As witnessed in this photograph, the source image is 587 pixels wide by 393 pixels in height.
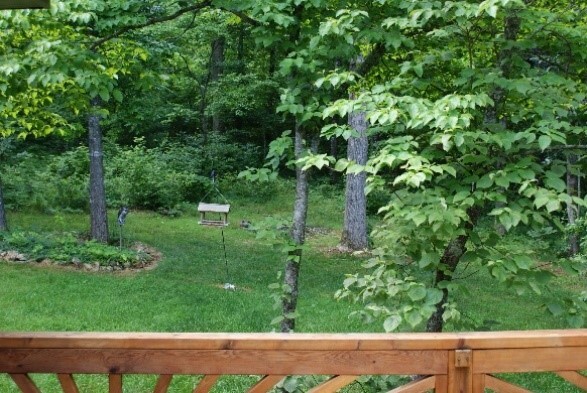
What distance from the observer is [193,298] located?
8023 mm

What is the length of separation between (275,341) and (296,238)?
183 centimetres

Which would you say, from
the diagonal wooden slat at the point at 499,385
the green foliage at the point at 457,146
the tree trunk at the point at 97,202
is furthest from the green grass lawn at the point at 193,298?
the diagonal wooden slat at the point at 499,385

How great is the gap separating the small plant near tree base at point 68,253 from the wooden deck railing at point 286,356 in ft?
26.1

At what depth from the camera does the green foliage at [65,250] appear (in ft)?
32.2

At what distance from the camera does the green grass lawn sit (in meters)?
6.68

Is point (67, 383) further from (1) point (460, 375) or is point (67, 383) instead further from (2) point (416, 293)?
(2) point (416, 293)

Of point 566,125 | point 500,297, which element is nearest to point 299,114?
point 566,125

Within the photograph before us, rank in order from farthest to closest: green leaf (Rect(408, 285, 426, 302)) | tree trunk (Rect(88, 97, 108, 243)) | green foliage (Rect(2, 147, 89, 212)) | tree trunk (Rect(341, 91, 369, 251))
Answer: green foliage (Rect(2, 147, 89, 212)) → tree trunk (Rect(341, 91, 369, 251)) → tree trunk (Rect(88, 97, 108, 243)) → green leaf (Rect(408, 285, 426, 302))

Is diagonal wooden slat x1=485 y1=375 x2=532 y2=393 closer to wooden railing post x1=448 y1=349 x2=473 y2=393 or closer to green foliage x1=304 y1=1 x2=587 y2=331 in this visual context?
wooden railing post x1=448 y1=349 x2=473 y2=393

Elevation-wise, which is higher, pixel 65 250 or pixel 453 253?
pixel 453 253

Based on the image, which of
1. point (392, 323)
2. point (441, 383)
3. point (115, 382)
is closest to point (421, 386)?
point (441, 383)

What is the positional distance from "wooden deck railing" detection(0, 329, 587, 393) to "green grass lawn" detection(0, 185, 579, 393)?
7.06 ft

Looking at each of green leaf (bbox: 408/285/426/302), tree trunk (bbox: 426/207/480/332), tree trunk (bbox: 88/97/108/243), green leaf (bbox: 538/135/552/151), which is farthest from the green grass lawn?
green leaf (bbox: 538/135/552/151)

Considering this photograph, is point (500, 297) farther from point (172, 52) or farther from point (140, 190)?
point (140, 190)
